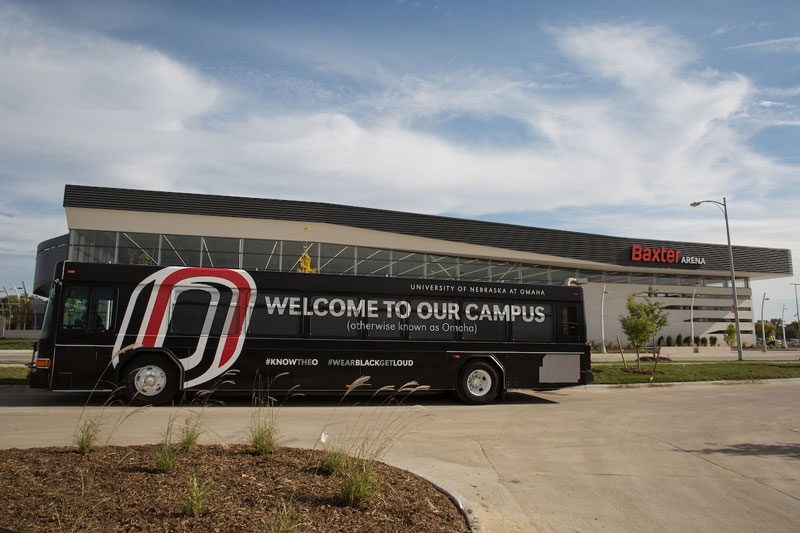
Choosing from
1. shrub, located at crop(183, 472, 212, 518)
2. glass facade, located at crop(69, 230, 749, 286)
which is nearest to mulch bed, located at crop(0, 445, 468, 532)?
shrub, located at crop(183, 472, 212, 518)

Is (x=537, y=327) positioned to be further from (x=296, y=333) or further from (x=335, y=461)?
(x=335, y=461)

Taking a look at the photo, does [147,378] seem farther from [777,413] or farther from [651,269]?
[651,269]

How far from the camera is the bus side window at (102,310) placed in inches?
457

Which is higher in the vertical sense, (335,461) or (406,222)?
(406,222)

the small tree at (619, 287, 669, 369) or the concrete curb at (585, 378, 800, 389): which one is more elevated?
the small tree at (619, 287, 669, 369)

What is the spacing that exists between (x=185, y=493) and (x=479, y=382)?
9636 millimetres

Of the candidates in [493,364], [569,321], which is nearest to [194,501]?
[493,364]

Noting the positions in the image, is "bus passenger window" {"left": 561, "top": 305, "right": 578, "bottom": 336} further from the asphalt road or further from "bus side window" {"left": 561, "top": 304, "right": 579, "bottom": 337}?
the asphalt road

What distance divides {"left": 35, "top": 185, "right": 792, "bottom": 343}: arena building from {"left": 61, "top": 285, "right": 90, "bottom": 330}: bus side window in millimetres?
21038

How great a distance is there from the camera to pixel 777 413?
42.5ft

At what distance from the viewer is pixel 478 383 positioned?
13469 millimetres

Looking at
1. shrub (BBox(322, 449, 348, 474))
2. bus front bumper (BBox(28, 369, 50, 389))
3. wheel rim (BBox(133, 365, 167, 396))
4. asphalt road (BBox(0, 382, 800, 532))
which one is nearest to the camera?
shrub (BBox(322, 449, 348, 474))

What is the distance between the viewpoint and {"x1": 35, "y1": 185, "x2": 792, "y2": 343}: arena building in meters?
33.3

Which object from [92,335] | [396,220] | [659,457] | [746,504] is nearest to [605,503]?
[746,504]
